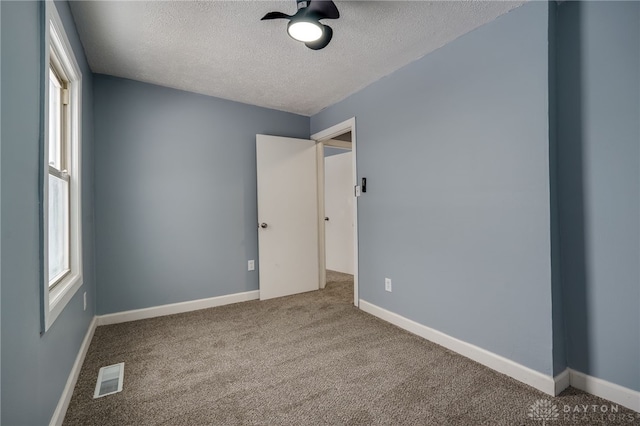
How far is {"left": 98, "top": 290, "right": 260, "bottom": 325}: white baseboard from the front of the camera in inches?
110

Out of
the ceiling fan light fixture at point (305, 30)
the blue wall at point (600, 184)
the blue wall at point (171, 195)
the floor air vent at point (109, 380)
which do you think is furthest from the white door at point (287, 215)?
the blue wall at point (600, 184)

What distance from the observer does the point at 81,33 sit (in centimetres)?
208

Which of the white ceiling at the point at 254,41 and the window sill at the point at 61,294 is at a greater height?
the white ceiling at the point at 254,41

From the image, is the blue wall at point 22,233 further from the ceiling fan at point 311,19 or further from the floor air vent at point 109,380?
the ceiling fan at point 311,19

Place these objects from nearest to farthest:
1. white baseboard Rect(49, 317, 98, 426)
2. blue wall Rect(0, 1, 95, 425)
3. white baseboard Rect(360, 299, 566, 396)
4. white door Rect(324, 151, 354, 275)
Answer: blue wall Rect(0, 1, 95, 425), white baseboard Rect(49, 317, 98, 426), white baseboard Rect(360, 299, 566, 396), white door Rect(324, 151, 354, 275)

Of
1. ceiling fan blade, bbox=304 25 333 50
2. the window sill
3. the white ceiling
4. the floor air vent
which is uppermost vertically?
the white ceiling

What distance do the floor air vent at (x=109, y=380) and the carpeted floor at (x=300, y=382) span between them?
41mm

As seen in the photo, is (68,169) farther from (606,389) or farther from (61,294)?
(606,389)

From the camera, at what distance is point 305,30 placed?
1.78 meters

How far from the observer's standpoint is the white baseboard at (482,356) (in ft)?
5.61

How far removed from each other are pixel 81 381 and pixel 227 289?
1594 millimetres

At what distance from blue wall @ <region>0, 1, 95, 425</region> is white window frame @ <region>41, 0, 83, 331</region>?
1.8 inches

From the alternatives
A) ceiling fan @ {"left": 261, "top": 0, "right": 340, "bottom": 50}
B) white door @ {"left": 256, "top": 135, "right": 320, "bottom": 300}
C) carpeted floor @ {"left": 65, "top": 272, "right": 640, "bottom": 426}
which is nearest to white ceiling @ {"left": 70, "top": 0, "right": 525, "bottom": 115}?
ceiling fan @ {"left": 261, "top": 0, "right": 340, "bottom": 50}

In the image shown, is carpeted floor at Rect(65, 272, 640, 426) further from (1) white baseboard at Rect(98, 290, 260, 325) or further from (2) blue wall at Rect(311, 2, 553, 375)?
(2) blue wall at Rect(311, 2, 553, 375)
